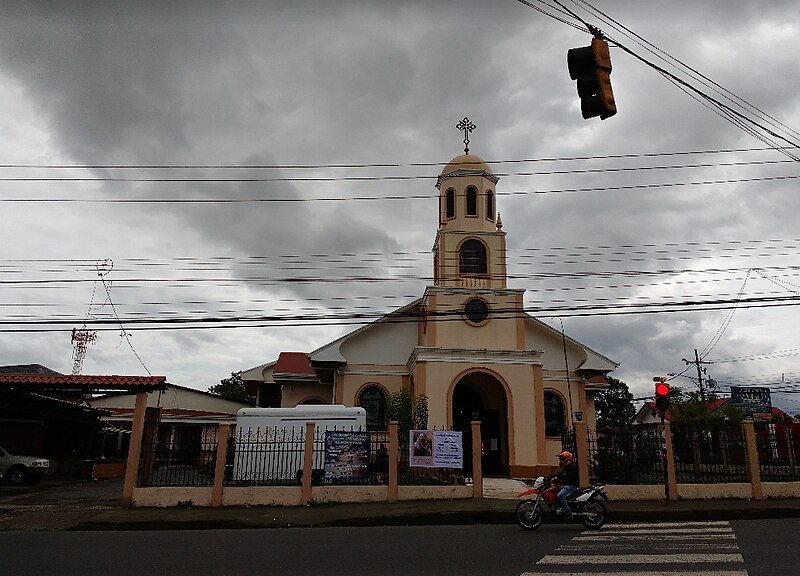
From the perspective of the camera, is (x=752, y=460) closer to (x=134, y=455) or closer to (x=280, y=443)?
(x=280, y=443)

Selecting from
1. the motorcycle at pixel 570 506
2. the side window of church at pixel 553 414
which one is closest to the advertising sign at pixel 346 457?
the motorcycle at pixel 570 506

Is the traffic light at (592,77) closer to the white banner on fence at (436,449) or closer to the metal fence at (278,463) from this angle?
the metal fence at (278,463)

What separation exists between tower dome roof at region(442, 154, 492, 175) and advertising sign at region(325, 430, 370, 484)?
14.5 meters

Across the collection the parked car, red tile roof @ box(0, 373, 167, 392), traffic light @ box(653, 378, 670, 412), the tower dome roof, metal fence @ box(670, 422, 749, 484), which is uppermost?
the tower dome roof

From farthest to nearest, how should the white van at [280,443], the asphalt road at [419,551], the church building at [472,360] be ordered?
the church building at [472,360]
the white van at [280,443]
the asphalt road at [419,551]

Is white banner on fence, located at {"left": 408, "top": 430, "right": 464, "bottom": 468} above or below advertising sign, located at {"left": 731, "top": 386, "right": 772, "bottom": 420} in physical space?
below

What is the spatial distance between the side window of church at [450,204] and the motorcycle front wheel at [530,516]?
16679 mm

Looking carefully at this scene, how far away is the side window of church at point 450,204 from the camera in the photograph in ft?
88.5

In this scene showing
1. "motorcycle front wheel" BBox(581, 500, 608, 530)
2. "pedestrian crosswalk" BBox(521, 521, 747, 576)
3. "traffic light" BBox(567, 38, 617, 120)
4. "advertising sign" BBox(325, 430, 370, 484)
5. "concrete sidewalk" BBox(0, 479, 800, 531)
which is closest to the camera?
"traffic light" BBox(567, 38, 617, 120)

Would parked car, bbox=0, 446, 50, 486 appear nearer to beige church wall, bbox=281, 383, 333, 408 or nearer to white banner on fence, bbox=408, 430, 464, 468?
beige church wall, bbox=281, 383, 333, 408

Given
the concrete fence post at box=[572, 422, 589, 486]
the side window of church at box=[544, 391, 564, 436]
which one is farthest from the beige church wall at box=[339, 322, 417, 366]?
the concrete fence post at box=[572, 422, 589, 486]

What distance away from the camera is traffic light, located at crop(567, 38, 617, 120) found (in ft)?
22.1

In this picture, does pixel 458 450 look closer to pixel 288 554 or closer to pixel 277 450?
pixel 277 450

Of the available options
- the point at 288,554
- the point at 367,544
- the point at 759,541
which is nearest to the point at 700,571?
the point at 759,541
